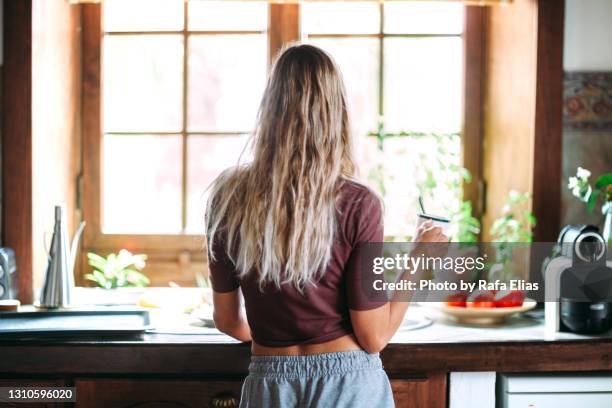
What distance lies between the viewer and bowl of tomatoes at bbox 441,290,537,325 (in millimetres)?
2109

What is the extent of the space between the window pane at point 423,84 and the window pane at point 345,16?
3.7 inches

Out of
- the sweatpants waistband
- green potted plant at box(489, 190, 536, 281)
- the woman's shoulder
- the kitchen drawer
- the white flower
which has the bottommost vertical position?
the kitchen drawer

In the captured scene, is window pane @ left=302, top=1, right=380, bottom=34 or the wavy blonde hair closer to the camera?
the wavy blonde hair

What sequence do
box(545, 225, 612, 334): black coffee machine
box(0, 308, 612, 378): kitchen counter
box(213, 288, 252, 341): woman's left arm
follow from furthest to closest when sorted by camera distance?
box(545, 225, 612, 334): black coffee machine
box(0, 308, 612, 378): kitchen counter
box(213, 288, 252, 341): woman's left arm

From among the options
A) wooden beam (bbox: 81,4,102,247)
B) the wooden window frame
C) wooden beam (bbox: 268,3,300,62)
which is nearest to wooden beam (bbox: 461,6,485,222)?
the wooden window frame

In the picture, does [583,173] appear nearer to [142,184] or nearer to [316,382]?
[316,382]

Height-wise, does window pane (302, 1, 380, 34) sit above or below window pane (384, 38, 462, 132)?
above

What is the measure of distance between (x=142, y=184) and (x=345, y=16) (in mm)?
979

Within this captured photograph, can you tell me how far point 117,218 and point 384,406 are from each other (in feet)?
4.99

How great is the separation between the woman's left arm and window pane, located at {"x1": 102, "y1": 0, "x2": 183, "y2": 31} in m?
1.37

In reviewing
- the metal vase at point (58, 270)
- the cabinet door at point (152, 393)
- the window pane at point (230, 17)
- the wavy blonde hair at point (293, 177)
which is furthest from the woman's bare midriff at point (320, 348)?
the window pane at point (230, 17)

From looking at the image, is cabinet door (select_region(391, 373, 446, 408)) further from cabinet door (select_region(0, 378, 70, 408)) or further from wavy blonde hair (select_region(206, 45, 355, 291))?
cabinet door (select_region(0, 378, 70, 408))

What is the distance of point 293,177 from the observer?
1420mm

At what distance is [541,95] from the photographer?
2.34 meters
